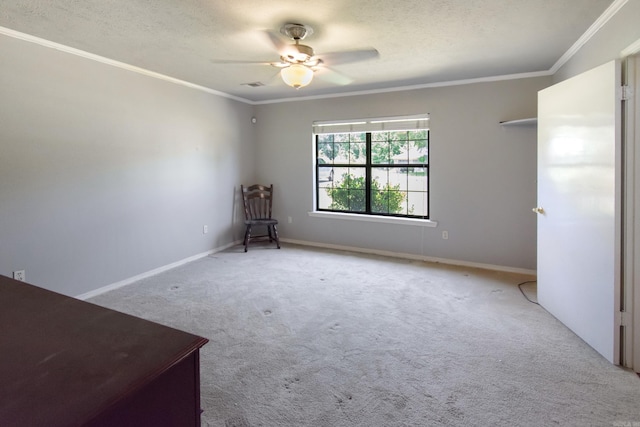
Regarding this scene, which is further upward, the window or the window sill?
the window

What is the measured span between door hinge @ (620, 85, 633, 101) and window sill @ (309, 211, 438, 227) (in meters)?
2.61

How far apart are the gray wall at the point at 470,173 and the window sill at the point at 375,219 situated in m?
0.08

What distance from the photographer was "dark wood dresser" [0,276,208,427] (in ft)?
2.19

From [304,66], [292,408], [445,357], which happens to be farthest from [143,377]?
[304,66]

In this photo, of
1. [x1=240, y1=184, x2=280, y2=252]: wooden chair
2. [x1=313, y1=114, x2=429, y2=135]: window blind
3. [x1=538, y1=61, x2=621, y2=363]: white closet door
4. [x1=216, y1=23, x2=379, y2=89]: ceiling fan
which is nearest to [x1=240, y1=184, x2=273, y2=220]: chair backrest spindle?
[x1=240, y1=184, x2=280, y2=252]: wooden chair

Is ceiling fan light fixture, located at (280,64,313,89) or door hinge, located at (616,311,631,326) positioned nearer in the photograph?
door hinge, located at (616,311,631,326)

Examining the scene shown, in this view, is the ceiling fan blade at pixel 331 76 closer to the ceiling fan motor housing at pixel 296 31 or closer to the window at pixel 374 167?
→ the window at pixel 374 167

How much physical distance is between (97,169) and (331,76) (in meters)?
2.66

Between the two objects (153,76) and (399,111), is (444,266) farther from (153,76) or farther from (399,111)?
(153,76)

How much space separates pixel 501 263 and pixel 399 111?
2.30 metres

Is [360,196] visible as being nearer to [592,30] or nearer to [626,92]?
[592,30]

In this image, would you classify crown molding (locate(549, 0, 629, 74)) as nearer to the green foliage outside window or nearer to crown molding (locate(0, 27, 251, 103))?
the green foliage outside window

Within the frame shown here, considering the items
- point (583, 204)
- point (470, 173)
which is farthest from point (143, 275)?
point (583, 204)

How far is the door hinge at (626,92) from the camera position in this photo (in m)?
2.08
